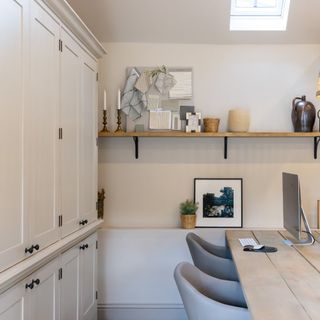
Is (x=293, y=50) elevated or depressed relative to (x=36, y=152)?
elevated

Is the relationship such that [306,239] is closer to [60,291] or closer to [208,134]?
[208,134]

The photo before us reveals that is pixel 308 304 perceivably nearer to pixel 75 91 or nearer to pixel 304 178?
pixel 75 91

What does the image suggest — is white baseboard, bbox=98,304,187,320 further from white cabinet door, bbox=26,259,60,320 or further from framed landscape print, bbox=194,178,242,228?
white cabinet door, bbox=26,259,60,320

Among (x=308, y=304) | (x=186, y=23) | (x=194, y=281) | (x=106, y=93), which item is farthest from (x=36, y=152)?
(x=186, y=23)

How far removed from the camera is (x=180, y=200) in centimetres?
340

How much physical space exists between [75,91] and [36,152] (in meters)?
0.72

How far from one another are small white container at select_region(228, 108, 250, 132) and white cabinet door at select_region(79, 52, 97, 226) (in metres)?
1.19

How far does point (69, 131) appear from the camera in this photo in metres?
2.26

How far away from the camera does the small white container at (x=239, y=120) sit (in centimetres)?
319

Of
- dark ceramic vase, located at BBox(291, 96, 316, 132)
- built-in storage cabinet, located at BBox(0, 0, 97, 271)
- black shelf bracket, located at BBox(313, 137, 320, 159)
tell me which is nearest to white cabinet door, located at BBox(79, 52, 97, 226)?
built-in storage cabinet, located at BBox(0, 0, 97, 271)

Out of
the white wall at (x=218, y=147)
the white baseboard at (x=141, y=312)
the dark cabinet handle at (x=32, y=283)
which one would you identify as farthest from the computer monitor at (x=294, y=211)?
the dark cabinet handle at (x=32, y=283)

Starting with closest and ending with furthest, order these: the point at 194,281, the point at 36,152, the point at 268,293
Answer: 1. the point at 268,293
2. the point at 36,152
3. the point at 194,281

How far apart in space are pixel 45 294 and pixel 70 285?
0.40 metres

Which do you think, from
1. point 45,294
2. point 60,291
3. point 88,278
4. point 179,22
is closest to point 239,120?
point 179,22
